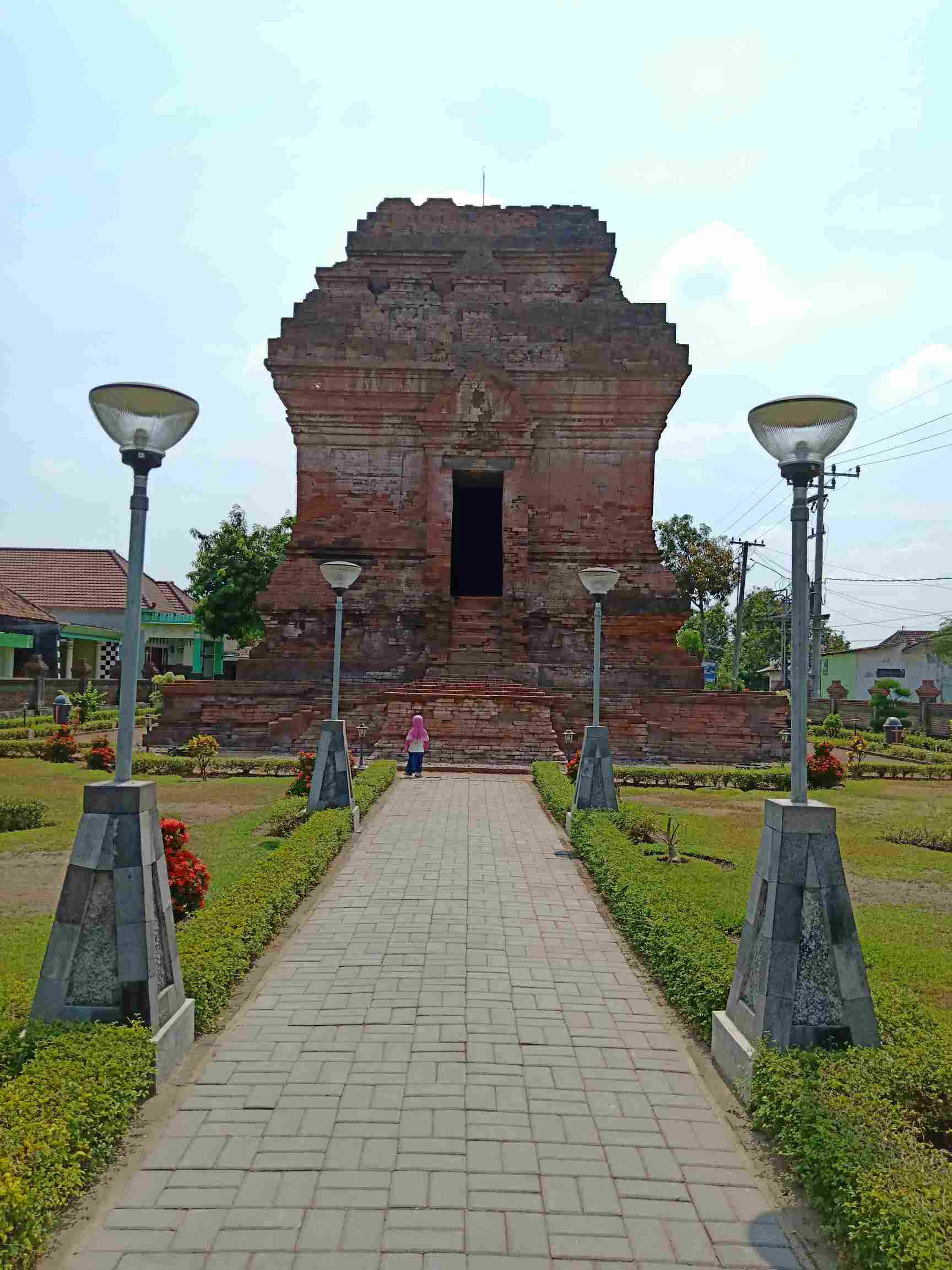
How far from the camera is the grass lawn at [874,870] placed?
18.9ft

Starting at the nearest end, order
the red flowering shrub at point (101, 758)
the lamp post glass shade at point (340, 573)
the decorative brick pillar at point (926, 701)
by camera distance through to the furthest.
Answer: the lamp post glass shade at point (340, 573)
the red flowering shrub at point (101, 758)
the decorative brick pillar at point (926, 701)

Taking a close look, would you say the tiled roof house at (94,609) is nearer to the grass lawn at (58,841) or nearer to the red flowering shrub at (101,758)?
the red flowering shrub at (101,758)

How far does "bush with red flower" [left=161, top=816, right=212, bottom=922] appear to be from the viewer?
6.12 m

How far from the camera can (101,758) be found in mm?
15430

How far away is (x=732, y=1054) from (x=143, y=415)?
400cm

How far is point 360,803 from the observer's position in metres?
10.5

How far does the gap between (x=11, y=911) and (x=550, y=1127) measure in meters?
4.91

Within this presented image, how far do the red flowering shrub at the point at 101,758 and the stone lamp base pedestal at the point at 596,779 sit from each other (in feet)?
30.1

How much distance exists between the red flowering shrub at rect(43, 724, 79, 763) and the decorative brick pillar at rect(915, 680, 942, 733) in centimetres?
2401

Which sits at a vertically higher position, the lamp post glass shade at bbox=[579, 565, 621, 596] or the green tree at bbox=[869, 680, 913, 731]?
the lamp post glass shade at bbox=[579, 565, 621, 596]

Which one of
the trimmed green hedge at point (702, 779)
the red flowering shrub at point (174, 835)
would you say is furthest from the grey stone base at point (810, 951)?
the trimmed green hedge at point (702, 779)

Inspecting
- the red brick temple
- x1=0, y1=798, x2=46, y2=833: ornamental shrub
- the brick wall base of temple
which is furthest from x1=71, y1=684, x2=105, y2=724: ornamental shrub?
x1=0, y1=798, x2=46, y2=833: ornamental shrub

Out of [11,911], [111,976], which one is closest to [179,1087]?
[111,976]

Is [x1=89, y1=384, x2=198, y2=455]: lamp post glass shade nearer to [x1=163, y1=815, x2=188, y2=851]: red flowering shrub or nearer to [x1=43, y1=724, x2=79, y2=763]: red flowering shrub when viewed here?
[x1=163, y1=815, x2=188, y2=851]: red flowering shrub
